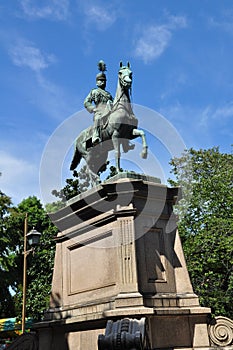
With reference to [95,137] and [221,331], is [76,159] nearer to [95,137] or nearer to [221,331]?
[95,137]

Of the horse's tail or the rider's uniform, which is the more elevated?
the rider's uniform

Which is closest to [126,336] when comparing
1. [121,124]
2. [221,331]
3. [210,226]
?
[221,331]

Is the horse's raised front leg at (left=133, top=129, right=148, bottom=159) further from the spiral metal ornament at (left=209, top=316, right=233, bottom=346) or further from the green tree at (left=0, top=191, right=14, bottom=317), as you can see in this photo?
the green tree at (left=0, top=191, right=14, bottom=317)

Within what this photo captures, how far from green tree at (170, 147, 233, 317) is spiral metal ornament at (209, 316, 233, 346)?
1290 cm

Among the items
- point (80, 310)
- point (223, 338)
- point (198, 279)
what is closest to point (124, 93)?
point (80, 310)

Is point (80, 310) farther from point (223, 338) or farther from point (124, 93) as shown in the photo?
point (124, 93)

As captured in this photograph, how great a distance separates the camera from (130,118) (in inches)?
431

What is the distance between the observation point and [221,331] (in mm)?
9086

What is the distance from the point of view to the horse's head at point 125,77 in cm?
1076

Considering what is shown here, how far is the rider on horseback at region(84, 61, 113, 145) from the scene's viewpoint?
1145 cm

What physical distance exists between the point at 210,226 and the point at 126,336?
16882 mm

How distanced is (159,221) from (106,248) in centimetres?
135

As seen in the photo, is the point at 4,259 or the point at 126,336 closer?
the point at 126,336

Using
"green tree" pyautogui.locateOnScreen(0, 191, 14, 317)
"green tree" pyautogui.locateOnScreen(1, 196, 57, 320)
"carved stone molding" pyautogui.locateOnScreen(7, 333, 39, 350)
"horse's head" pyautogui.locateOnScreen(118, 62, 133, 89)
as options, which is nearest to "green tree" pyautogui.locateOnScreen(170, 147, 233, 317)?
"green tree" pyautogui.locateOnScreen(1, 196, 57, 320)
